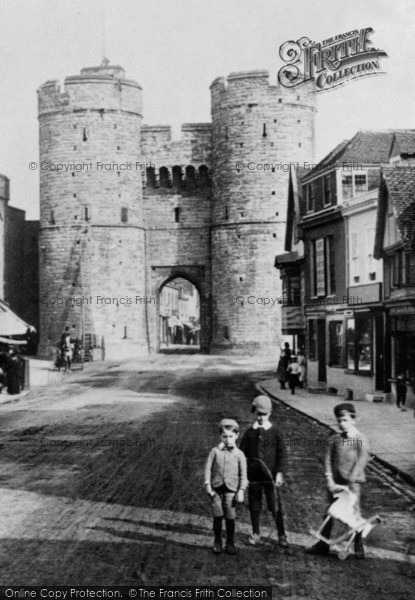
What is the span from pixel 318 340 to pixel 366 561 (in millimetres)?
22352

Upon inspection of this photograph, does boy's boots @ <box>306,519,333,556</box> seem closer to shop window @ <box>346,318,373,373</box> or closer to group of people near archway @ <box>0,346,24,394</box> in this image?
shop window @ <box>346,318,373,373</box>

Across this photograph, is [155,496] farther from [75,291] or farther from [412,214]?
[75,291]

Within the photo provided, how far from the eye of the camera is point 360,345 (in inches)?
1023

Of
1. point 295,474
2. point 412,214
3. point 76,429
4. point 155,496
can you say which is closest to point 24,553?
point 155,496

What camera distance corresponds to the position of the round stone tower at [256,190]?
2105 inches

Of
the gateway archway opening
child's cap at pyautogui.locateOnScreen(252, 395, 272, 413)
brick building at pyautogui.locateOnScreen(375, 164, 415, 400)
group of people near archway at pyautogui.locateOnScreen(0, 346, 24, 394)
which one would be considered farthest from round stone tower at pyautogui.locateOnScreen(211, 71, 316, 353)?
child's cap at pyautogui.locateOnScreen(252, 395, 272, 413)

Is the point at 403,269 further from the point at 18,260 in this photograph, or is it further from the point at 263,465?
the point at 18,260

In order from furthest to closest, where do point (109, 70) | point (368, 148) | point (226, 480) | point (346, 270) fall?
point (109, 70), point (368, 148), point (346, 270), point (226, 480)

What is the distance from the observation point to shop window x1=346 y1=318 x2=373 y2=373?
2538cm

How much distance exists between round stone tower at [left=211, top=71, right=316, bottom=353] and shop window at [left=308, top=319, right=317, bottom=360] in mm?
21837

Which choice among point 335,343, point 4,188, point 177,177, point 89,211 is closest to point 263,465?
point 335,343

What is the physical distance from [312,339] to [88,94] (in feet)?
96.0

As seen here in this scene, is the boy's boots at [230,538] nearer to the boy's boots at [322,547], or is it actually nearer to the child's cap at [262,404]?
the boy's boots at [322,547]

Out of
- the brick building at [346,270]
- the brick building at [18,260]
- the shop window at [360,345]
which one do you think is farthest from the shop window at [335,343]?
the brick building at [18,260]
